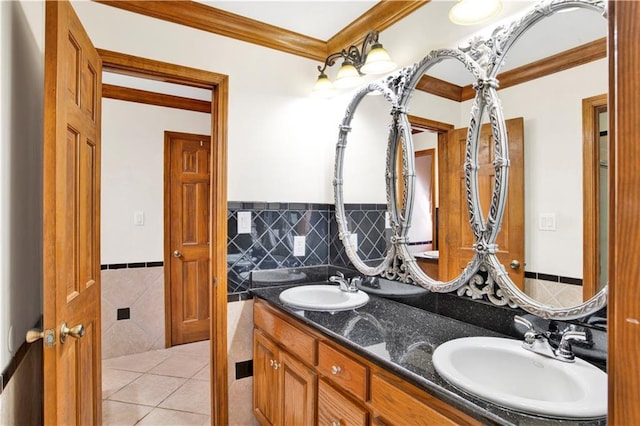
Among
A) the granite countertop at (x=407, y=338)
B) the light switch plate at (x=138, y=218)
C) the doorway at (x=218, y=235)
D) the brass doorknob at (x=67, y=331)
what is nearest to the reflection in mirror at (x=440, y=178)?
the granite countertop at (x=407, y=338)

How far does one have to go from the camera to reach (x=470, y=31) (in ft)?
4.87

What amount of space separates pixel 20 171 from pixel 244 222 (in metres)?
1.13

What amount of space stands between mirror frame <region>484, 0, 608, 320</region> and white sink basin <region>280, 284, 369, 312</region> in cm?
67

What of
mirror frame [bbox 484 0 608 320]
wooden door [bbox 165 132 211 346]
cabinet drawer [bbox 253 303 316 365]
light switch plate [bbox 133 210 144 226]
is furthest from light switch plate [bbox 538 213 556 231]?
light switch plate [bbox 133 210 144 226]

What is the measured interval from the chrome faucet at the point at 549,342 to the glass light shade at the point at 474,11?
1.13m

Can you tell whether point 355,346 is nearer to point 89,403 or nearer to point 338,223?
point 338,223

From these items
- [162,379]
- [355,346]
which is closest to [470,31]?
[355,346]

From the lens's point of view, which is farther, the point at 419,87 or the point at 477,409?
the point at 419,87

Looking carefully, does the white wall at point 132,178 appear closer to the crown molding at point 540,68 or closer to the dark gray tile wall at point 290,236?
the dark gray tile wall at point 290,236

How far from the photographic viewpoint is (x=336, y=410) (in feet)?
4.37

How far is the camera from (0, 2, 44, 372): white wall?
1.03 metres

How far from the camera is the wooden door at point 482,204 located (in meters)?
1.30

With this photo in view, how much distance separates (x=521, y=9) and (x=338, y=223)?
1.44 meters

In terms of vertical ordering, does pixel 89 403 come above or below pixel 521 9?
below
